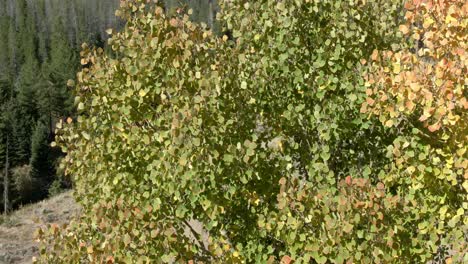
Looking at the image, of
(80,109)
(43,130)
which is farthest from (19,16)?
(80,109)

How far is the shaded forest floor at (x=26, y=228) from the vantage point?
15641 mm

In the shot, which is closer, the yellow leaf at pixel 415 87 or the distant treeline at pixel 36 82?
the yellow leaf at pixel 415 87

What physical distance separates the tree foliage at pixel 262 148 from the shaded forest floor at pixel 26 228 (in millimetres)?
6110

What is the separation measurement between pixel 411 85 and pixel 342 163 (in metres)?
2.45

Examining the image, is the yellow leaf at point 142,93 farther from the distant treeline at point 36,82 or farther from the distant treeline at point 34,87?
the distant treeline at point 34,87

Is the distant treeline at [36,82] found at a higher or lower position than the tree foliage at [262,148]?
higher

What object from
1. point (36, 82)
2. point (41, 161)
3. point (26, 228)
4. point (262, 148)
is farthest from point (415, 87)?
point (36, 82)

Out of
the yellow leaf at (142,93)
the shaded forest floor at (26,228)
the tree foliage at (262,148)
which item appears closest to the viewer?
the tree foliage at (262,148)

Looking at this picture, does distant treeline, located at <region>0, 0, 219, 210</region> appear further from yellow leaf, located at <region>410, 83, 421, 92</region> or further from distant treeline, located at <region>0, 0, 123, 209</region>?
yellow leaf, located at <region>410, 83, 421, 92</region>

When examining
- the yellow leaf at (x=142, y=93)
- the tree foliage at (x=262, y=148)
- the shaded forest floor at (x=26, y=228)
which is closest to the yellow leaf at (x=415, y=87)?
the tree foliage at (x=262, y=148)

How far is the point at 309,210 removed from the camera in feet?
20.3

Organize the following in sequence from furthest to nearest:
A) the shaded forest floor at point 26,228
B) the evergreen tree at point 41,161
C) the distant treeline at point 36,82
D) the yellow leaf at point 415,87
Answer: the evergreen tree at point 41,161 → the distant treeline at point 36,82 → the shaded forest floor at point 26,228 → the yellow leaf at point 415,87

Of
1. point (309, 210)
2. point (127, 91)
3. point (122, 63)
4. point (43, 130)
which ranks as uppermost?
point (43, 130)

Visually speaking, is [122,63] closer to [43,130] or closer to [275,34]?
[275,34]
